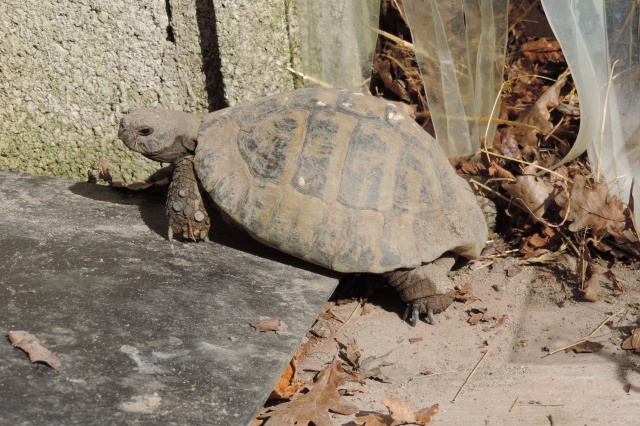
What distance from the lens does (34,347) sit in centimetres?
317

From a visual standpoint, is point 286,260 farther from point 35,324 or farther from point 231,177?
point 35,324

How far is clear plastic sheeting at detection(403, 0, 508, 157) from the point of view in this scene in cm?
473

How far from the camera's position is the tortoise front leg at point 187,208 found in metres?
4.27

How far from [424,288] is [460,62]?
1.50 meters

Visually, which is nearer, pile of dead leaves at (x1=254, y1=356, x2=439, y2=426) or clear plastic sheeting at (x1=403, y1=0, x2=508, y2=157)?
pile of dead leaves at (x1=254, y1=356, x2=439, y2=426)

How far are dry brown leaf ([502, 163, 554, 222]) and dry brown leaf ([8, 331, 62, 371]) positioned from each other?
303 cm

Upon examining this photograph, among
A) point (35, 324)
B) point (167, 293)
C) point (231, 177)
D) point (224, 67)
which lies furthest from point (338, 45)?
point (35, 324)

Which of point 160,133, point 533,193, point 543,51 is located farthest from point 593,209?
point 160,133

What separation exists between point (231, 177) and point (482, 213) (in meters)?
1.56

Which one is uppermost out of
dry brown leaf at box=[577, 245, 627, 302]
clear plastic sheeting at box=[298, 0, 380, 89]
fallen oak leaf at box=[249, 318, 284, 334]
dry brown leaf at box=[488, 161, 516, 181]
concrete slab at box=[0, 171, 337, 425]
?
clear plastic sheeting at box=[298, 0, 380, 89]

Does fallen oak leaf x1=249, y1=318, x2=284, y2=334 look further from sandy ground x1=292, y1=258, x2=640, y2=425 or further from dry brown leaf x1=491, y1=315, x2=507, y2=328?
dry brown leaf x1=491, y1=315, x2=507, y2=328

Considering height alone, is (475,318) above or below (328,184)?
below

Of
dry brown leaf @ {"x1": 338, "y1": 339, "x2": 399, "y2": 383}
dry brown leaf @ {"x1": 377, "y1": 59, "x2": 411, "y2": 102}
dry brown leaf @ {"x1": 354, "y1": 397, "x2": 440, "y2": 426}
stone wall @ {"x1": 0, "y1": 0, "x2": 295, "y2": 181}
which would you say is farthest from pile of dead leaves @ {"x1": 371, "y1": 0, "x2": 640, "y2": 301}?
dry brown leaf @ {"x1": 354, "y1": 397, "x2": 440, "y2": 426}

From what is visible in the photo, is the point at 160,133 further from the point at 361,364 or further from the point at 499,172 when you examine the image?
the point at 499,172
